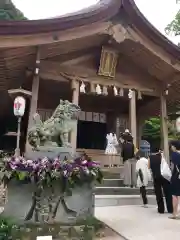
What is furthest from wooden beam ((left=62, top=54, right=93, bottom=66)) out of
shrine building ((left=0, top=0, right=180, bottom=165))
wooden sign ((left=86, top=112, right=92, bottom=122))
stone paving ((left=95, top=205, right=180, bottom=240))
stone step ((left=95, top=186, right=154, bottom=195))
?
stone paving ((left=95, top=205, right=180, bottom=240))

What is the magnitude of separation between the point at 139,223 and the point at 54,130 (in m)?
2.22

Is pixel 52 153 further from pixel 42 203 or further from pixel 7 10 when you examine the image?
pixel 7 10

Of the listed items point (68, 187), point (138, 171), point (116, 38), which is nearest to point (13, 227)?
point (68, 187)

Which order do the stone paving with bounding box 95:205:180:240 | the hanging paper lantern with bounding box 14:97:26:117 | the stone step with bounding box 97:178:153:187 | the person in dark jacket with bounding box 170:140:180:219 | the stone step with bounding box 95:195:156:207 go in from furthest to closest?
the hanging paper lantern with bounding box 14:97:26:117
the stone step with bounding box 97:178:153:187
the stone step with bounding box 95:195:156:207
the person in dark jacket with bounding box 170:140:180:219
the stone paving with bounding box 95:205:180:240

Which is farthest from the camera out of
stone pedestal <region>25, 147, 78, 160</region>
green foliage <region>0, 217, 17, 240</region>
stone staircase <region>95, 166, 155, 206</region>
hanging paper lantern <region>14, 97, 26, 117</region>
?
hanging paper lantern <region>14, 97, 26, 117</region>

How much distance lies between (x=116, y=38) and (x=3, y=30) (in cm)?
381

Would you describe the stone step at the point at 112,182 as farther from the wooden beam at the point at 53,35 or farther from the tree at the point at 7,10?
the tree at the point at 7,10

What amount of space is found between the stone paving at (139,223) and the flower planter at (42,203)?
58 centimetres

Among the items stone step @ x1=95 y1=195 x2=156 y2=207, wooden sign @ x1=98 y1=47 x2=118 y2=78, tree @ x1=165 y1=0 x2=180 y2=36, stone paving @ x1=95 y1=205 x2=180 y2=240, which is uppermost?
tree @ x1=165 y1=0 x2=180 y2=36

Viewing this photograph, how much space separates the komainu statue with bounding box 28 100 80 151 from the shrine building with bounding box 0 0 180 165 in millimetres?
3895

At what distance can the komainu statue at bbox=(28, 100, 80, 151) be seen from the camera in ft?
14.6

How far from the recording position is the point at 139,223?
4469 mm

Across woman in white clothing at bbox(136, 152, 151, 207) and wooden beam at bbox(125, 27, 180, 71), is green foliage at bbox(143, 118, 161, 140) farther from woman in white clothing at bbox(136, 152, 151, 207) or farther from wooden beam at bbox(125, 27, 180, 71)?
woman in white clothing at bbox(136, 152, 151, 207)

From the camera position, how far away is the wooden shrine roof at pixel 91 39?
7.98 meters
